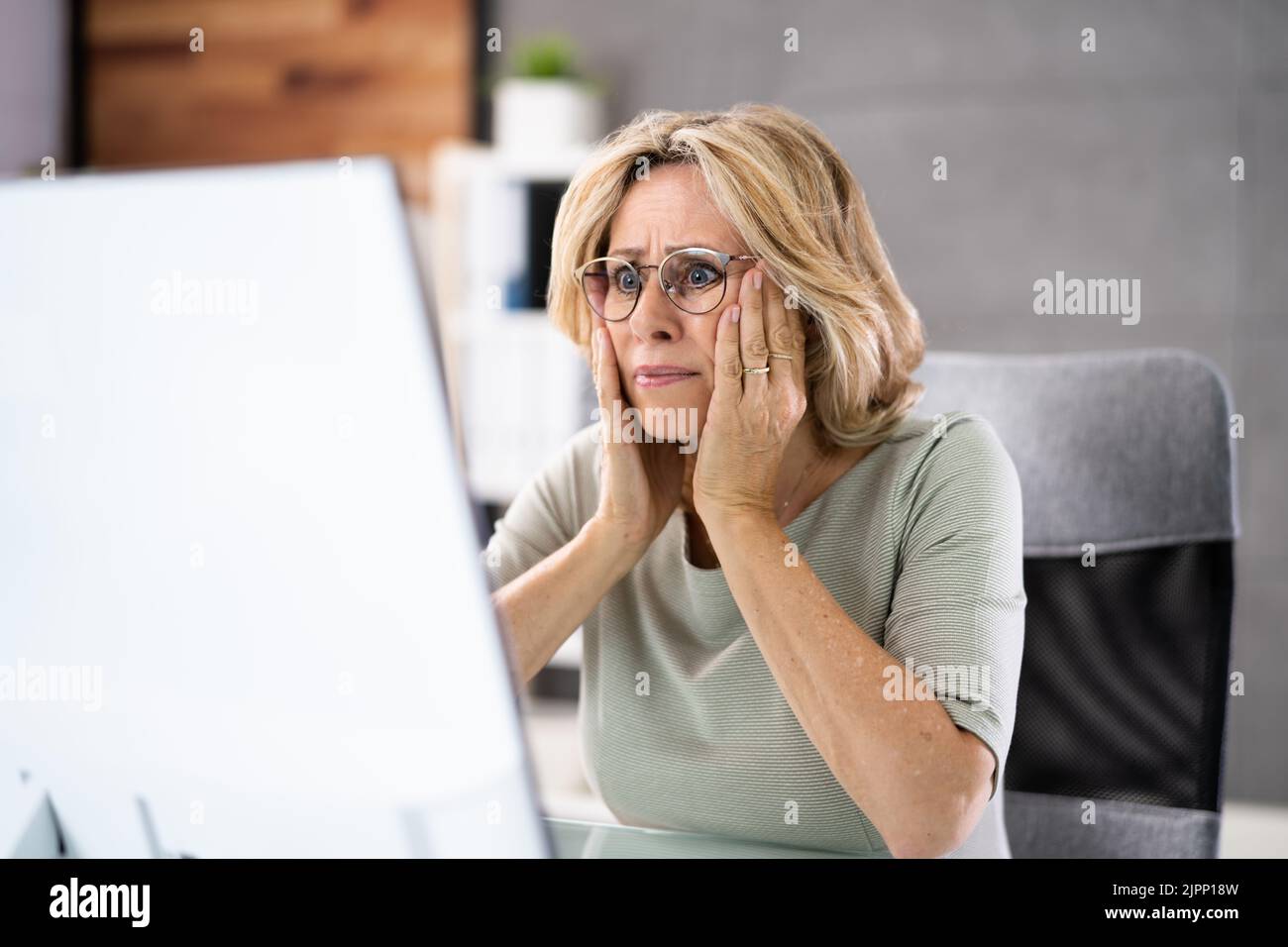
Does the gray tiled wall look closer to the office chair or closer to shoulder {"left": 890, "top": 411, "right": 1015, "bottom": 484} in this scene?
the office chair

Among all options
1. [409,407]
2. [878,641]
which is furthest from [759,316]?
[409,407]

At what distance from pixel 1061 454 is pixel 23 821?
3.31ft

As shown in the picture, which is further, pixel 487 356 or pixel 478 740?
pixel 487 356

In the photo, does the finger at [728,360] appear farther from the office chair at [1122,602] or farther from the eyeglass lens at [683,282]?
the office chair at [1122,602]

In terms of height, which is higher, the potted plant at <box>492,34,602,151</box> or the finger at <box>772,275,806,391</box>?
the potted plant at <box>492,34,602,151</box>

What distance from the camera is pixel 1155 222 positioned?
2.79m

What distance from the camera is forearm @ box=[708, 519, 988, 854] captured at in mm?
832

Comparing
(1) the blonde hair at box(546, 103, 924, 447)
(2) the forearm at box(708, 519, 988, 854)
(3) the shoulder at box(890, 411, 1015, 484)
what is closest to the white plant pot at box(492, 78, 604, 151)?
(1) the blonde hair at box(546, 103, 924, 447)

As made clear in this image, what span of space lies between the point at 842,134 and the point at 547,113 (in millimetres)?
820

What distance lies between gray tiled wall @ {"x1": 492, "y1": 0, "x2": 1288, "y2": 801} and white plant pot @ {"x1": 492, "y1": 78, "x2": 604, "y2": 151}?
1.75 ft

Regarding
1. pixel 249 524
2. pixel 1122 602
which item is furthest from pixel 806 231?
pixel 249 524

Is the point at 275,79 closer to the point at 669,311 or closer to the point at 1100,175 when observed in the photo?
the point at 1100,175

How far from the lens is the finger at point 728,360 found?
100 cm

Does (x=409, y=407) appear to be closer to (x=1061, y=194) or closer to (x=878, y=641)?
(x=878, y=641)
